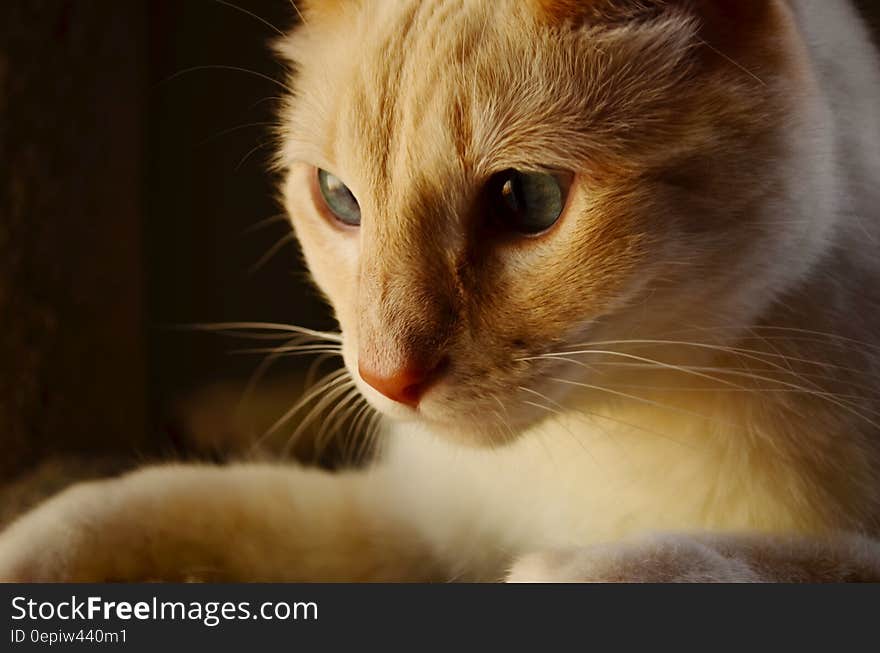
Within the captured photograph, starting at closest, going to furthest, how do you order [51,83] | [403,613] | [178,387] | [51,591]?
[403,613] → [51,591] → [51,83] → [178,387]

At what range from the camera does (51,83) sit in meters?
1.56

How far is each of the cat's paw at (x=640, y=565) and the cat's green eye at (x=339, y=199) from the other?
43cm

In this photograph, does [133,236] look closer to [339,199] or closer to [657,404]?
[339,199]

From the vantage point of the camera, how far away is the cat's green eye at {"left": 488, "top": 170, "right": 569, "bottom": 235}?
0.98 metres

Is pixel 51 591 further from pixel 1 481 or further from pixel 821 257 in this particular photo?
pixel 821 257

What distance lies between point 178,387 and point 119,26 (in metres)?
0.69

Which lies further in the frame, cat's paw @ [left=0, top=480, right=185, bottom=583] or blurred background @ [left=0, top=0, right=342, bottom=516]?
blurred background @ [left=0, top=0, right=342, bottom=516]

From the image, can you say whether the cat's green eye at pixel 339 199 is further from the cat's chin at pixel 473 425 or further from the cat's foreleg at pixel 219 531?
the cat's foreleg at pixel 219 531

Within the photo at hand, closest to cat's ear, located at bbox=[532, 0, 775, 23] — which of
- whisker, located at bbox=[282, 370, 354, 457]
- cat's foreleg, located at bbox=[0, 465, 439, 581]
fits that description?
whisker, located at bbox=[282, 370, 354, 457]

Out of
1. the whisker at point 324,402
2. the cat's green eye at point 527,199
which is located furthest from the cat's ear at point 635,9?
the whisker at point 324,402

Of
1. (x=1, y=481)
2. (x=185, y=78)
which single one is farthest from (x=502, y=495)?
(x=185, y=78)

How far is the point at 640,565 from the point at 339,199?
51 centimetres

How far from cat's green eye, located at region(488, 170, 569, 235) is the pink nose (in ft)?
0.53

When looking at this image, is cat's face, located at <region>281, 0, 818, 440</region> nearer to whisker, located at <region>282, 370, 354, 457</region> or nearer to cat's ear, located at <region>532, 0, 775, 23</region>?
cat's ear, located at <region>532, 0, 775, 23</region>
